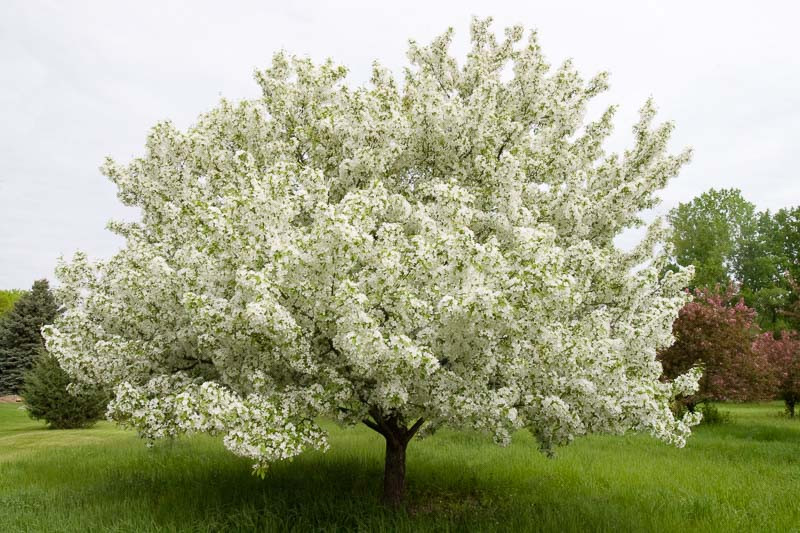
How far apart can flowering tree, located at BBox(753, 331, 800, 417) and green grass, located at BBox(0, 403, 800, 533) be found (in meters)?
8.33

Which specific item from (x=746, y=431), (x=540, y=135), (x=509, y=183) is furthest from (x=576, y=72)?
(x=746, y=431)

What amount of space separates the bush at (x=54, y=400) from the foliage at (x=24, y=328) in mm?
19815

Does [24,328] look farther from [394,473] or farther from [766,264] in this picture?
[766,264]

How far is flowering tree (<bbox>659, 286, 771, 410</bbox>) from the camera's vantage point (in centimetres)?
2420

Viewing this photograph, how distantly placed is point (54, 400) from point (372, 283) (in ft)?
82.9

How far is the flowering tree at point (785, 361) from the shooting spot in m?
27.3

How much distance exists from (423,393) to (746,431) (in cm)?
2263

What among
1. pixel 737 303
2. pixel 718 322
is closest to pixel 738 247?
pixel 737 303

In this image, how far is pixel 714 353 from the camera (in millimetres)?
24312

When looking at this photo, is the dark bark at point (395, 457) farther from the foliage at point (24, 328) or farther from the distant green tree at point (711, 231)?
the distant green tree at point (711, 231)

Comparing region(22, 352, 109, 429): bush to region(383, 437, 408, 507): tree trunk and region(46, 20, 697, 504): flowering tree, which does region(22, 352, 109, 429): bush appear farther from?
region(383, 437, 408, 507): tree trunk

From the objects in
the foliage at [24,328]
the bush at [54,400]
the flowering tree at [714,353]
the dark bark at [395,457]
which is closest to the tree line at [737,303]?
the flowering tree at [714,353]

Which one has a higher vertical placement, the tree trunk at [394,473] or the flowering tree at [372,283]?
the flowering tree at [372,283]

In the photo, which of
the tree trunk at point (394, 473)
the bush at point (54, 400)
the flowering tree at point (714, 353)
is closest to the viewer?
the tree trunk at point (394, 473)
